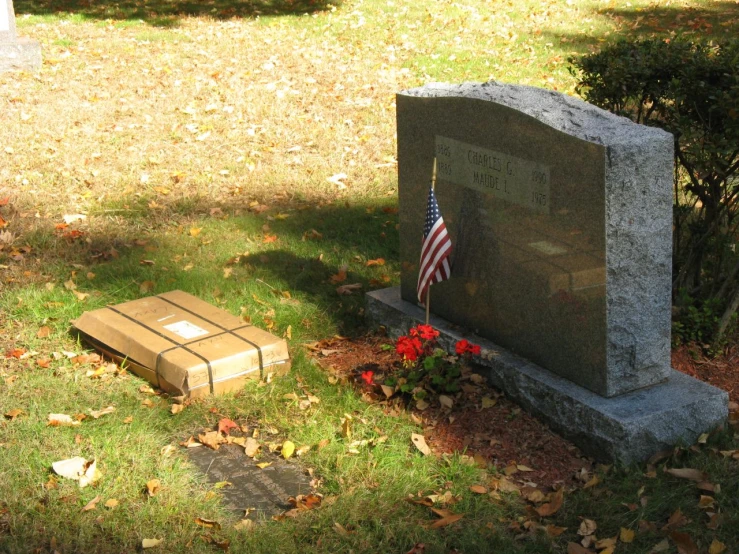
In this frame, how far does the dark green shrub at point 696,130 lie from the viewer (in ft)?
15.0

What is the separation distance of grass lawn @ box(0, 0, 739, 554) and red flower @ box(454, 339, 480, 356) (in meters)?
0.45

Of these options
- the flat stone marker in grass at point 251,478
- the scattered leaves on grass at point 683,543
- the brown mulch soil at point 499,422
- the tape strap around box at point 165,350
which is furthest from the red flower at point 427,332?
the scattered leaves on grass at point 683,543

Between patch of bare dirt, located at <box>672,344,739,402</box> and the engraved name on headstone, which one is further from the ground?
the engraved name on headstone

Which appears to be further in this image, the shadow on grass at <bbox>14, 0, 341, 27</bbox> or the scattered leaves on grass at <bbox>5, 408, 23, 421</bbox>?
the shadow on grass at <bbox>14, 0, 341, 27</bbox>

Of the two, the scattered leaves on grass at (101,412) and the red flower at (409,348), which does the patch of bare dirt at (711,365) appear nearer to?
the red flower at (409,348)

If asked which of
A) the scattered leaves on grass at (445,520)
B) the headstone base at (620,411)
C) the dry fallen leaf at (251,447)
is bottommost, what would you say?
the scattered leaves on grass at (445,520)

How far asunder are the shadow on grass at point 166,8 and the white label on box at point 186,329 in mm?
10202

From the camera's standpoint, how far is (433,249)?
15.5 feet

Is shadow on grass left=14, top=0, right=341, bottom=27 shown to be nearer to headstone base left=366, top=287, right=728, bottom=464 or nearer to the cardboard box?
the cardboard box

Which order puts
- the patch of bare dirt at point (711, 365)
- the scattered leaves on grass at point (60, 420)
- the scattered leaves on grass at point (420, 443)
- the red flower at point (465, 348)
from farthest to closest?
the patch of bare dirt at point (711, 365)
the red flower at point (465, 348)
the scattered leaves on grass at point (60, 420)
the scattered leaves on grass at point (420, 443)

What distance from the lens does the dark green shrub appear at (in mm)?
4559

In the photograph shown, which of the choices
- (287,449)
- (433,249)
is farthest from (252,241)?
(287,449)

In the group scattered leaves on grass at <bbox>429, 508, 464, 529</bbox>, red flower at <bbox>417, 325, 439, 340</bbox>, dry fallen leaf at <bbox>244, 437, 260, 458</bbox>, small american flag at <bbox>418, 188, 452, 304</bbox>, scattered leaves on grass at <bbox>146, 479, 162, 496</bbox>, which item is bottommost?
scattered leaves on grass at <bbox>429, 508, 464, 529</bbox>

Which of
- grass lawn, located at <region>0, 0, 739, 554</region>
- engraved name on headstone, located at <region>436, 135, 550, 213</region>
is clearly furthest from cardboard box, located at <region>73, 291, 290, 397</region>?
engraved name on headstone, located at <region>436, 135, 550, 213</region>
